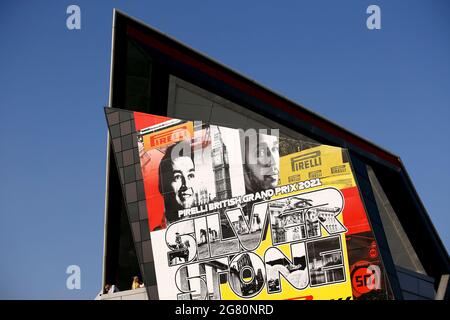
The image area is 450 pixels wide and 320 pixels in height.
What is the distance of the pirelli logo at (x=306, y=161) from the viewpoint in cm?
2805


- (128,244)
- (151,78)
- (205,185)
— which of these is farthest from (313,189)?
(128,244)

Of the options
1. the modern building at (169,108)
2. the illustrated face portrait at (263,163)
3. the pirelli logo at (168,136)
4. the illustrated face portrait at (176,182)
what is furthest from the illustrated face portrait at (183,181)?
the illustrated face portrait at (263,163)

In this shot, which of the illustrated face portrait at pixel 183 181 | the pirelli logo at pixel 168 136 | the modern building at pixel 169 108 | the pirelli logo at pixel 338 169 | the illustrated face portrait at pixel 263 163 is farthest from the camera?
the modern building at pixel 169 108

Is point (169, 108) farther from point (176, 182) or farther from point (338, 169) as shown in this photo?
point (338, 169)

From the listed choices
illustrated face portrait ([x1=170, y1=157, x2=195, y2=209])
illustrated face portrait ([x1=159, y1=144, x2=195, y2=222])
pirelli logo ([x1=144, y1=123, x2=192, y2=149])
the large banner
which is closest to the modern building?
pirelli logo ([x1=144, y1=123, x2=192, y2=149])

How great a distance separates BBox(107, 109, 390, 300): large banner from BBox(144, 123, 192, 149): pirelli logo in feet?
0.19

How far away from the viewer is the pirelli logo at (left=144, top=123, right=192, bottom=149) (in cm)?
3093

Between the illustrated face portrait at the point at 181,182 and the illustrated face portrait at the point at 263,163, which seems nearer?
the illustrated face portrait at the point at 263,163

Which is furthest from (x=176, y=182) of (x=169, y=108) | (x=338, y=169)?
(x=338, y=169)

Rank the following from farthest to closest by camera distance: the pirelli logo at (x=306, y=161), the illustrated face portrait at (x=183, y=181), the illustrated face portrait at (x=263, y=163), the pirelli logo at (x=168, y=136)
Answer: the pirelli logo at (x=168, y=136) < the illustrated face portrait at (x=183, y=181) < the illustrated face portrait at (x=263, y=163) < the pirelli logo at (x=306, y=161)

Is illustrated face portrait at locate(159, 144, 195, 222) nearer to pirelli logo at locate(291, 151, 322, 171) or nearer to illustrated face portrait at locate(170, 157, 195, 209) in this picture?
illustrated face portrait at locate(170, 157, 195, 209)

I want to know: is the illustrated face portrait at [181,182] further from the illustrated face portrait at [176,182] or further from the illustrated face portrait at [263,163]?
the illustrated face portrait at [263,163]

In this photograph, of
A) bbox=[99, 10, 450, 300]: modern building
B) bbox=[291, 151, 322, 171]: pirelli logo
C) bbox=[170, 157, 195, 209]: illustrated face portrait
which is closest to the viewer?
bbox=[291, 151, 322, 171]: pirelli logo

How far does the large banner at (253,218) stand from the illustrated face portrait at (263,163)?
0.05 m
